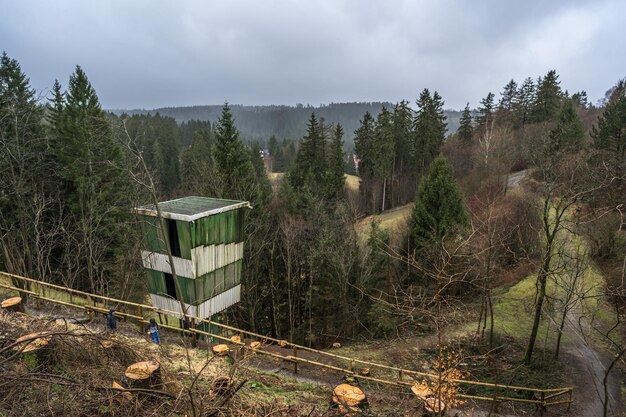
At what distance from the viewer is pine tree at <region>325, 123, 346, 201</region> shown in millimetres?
42850

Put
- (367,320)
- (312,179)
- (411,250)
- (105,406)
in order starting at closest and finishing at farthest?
(105,406) → (367,320) → (411,250) → (312,179)

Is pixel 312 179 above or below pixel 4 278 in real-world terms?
above

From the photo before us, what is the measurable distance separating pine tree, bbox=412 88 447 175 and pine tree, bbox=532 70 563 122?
15678mm

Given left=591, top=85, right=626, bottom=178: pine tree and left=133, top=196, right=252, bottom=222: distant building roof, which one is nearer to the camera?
left=133, top=196, right=252, bottom=222: distant building roof

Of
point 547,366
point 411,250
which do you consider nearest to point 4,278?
point 411,250

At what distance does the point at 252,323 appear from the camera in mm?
23547

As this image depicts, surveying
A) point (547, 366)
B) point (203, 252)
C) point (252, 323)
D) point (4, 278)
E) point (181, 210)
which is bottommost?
point (252, 323)

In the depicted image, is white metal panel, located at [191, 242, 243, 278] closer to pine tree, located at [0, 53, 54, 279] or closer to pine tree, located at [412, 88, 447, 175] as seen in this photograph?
pine tree, located at [0, 53, 54, 279]

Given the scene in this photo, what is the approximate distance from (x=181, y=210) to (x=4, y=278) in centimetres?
1357

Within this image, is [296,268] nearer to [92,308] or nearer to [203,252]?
[203,252]

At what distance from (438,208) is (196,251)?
52.2 ft

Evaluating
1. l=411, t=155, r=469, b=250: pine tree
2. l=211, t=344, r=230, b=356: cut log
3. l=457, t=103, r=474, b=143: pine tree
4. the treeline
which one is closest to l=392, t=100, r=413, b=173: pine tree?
l=457, t=103, r=474, b=143: pine tree

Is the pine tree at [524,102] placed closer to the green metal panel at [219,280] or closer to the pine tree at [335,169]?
the pine tree at [335,169]

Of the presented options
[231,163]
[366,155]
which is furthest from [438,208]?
A: [366,155]
